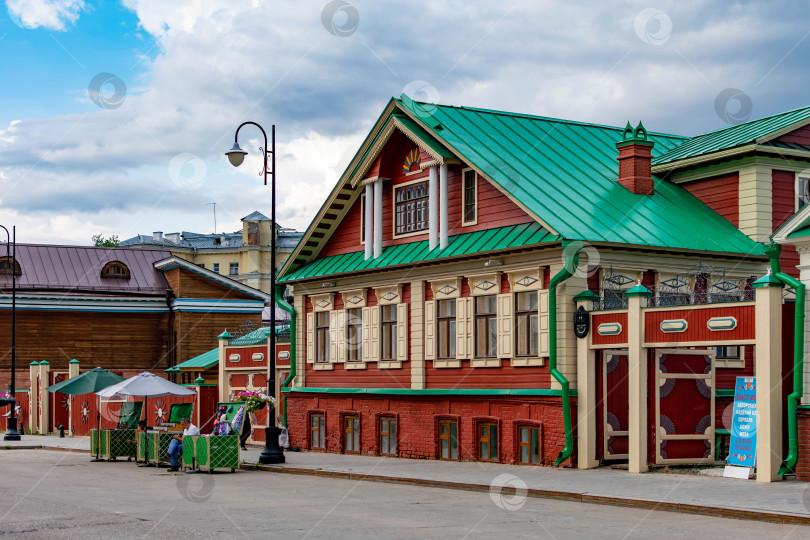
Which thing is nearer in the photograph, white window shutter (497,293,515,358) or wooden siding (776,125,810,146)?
white window shutter (497,293,515,358)

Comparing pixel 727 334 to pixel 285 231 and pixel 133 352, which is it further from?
pixel 285 231

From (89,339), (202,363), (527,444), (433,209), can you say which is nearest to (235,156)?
(433,209)

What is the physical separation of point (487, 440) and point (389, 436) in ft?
14.0

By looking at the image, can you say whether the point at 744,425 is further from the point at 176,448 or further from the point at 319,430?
the point at 319,430

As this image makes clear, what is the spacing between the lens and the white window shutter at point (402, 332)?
29234 mm

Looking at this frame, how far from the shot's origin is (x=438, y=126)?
92.9 feet

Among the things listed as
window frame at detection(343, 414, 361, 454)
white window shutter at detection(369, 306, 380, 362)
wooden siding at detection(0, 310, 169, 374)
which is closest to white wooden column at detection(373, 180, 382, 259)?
white window shutter at detection(369, 306, 380, 362)

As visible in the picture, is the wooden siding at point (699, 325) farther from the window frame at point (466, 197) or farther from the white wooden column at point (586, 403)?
the window frame at point (466, 197)

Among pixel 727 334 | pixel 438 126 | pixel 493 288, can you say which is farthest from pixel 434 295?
pixel 727 334

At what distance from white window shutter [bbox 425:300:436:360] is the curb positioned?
4.86 meters

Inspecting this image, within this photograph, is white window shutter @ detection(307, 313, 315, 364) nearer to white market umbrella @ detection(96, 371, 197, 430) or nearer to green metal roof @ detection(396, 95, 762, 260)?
white market umbrella @ detection(96, 371, 197, 430)

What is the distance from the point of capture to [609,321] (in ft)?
76.3

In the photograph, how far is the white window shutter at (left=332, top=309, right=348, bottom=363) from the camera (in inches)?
1258

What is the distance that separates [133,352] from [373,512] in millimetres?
42039
